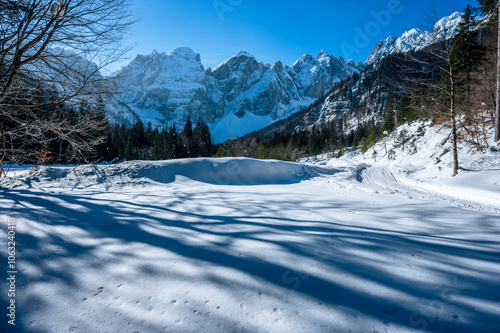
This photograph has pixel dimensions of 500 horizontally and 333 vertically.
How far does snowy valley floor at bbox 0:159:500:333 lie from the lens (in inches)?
49.3

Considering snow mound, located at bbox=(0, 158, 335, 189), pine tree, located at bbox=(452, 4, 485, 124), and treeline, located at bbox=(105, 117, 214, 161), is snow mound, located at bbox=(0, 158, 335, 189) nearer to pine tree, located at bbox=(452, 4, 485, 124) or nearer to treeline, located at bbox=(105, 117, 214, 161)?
pine tree, located at bbox=(452, 4, 485, 124)

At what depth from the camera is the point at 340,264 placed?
1853mm

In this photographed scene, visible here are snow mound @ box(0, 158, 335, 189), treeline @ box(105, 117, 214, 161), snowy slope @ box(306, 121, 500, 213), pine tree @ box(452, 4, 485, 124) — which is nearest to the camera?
snowy slope @ box(306, 121, 500, 213)

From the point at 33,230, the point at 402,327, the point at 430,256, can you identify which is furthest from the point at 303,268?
the point at 33,230

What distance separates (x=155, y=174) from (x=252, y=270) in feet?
26.1

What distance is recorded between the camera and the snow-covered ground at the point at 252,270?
126 centimetres

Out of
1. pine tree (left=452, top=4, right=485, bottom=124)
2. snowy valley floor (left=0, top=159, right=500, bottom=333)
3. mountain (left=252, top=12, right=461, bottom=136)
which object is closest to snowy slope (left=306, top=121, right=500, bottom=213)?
pine tree (left=452, top=4, right=485, bottom=124)

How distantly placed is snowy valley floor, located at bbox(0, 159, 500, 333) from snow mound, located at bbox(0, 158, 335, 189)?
4740 mm

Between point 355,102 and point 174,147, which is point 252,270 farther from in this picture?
point 355,102

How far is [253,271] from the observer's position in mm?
1735

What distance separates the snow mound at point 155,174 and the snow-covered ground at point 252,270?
4399 mm

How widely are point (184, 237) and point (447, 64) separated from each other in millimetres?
13101

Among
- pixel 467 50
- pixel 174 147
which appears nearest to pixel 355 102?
pixel 174 147

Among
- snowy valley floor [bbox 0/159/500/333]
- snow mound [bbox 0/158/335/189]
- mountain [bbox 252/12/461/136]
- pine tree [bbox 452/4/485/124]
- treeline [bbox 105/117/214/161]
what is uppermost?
mountain [bbox 252/12/461/136]
